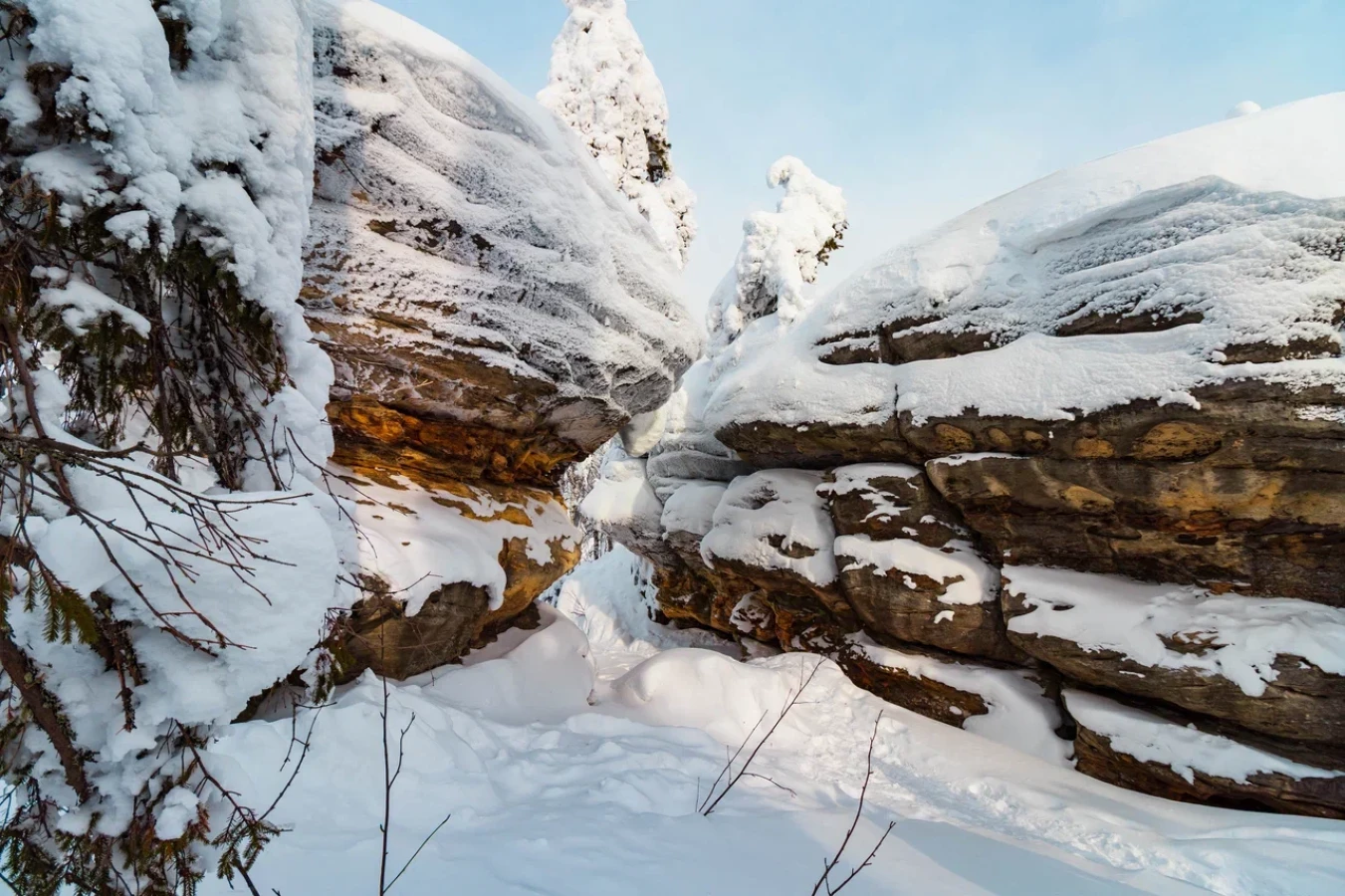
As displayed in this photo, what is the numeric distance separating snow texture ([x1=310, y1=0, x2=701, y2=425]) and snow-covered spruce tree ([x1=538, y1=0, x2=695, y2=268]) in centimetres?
659

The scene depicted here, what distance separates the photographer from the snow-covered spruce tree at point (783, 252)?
12102 mm

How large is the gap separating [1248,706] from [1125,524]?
6.05 ft

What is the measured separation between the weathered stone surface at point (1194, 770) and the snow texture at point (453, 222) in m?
6.50

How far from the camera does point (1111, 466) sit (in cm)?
563

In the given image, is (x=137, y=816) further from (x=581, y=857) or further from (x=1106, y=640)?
(x=1106, y=640)

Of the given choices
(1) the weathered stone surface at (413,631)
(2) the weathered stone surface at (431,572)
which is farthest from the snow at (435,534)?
(1) the weathered stone surface at (413,631)

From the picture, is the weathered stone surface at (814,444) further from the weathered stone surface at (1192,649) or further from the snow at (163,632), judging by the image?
the snow at (163,632)

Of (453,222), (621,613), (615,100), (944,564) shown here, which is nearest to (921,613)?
(944,564)

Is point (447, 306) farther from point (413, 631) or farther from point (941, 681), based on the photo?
point (941, 681)

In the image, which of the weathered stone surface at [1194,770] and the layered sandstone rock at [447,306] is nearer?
the layered sandstone rock at [447,306]

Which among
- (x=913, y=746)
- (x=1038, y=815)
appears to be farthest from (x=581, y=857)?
(x=913, y=746)

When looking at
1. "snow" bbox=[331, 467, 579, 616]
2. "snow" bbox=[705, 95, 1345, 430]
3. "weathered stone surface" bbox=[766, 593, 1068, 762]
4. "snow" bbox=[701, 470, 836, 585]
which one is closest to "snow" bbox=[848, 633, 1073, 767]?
"weathered stone surface" bbox=[766, 593, 1068, 762]

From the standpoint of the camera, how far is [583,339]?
17.1 ft

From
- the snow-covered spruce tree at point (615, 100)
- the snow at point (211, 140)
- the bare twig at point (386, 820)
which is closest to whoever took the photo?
the bare twig at point (386, 820)
